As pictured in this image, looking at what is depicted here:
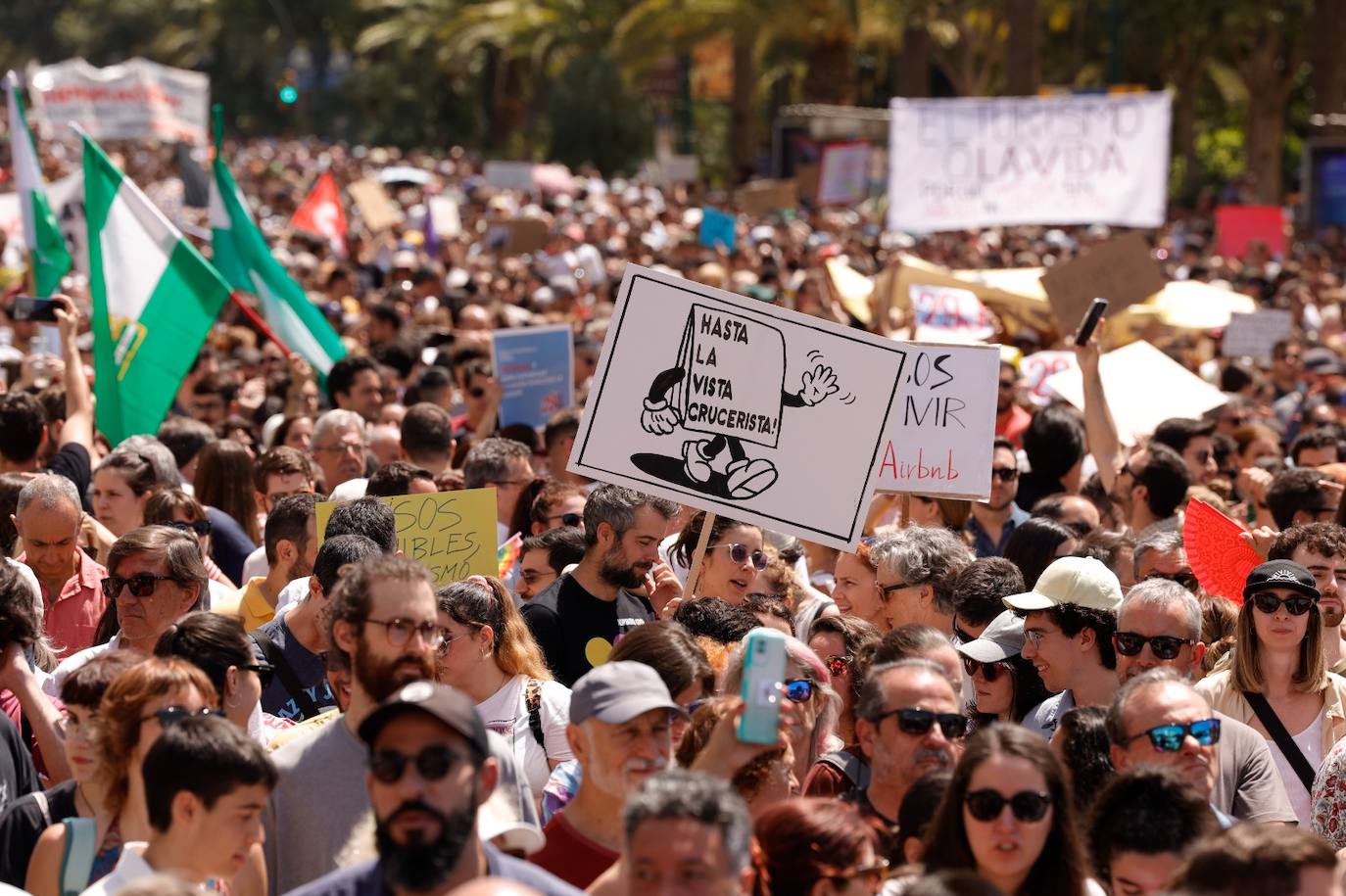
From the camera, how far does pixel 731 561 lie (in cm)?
653

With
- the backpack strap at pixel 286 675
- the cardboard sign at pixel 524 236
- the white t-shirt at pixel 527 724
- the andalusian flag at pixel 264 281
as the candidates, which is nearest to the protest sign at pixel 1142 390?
the andalusian flag at pixel 264 281

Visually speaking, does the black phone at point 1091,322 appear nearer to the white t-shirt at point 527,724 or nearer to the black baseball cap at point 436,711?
the white t-shirt at point 527,724

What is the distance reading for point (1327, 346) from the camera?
15.0 meters

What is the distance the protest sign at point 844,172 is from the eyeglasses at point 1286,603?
2062cm

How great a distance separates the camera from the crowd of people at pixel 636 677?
12.3ft

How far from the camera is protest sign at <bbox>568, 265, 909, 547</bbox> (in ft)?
20.3

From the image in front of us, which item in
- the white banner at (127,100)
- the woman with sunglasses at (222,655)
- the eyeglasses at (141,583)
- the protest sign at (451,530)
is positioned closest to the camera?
the woman with sunglasses at (222,655)

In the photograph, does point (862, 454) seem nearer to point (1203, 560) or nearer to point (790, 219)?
point (1203, 560)

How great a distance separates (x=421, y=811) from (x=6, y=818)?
1277 millimetres

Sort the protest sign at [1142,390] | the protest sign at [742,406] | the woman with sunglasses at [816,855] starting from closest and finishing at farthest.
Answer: the woman with sunglasses at [816,855]
the protest sign at [742,406]
the protest sign at [1142,390]

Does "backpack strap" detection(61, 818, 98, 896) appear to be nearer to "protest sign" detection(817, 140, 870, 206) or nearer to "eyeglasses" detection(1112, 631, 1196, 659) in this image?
"eyeglasses" detection(1112, 631, 1196, 659)

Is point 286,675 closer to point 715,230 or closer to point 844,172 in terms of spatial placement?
point 715,230

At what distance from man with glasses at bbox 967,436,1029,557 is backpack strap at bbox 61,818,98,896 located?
15.4 ft

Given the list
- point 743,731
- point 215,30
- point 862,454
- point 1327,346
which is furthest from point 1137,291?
point 215,30
